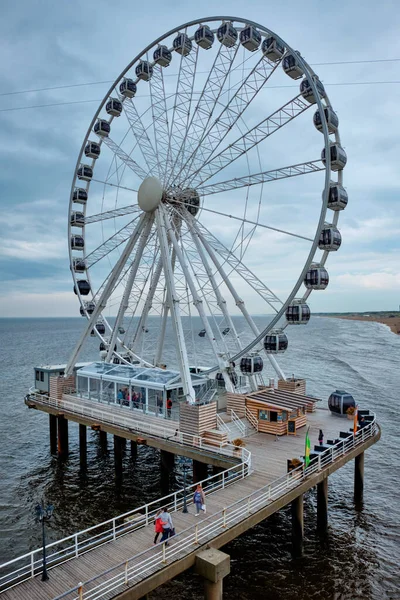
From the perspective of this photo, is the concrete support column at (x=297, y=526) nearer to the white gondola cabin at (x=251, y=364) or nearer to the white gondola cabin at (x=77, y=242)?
the white gondola cabin at (x=251, y=364)

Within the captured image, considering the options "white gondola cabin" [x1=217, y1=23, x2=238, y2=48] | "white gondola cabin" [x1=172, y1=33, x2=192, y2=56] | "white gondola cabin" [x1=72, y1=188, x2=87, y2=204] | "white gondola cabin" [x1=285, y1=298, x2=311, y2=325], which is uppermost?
"white gondola cabin" [x1=172, y1=33, x2=192, y2=56]

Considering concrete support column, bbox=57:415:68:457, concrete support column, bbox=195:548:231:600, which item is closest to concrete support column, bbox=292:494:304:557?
concrete support column, bbox=195:548:231:600

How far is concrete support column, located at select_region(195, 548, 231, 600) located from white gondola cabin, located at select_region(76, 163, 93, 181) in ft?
106

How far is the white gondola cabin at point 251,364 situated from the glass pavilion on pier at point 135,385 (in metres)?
4.38

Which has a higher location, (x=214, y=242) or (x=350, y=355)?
(x=214, y=242)

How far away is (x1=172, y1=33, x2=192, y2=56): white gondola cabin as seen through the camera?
3344 cm

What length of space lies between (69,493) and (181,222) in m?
19.9

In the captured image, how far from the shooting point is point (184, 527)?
16.2 metres

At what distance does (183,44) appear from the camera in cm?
3338

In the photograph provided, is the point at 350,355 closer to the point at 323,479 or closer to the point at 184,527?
the point at 323,479

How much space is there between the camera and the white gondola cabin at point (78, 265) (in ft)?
131

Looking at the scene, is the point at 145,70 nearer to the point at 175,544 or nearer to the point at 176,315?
the point at 176,315

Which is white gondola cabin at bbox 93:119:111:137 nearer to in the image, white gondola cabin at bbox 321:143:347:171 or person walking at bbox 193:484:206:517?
white gondola cabin at bbox 321:143:347:171

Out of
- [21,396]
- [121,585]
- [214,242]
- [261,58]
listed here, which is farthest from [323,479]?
[21,396]
